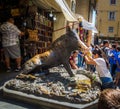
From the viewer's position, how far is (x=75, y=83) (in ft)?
25.2

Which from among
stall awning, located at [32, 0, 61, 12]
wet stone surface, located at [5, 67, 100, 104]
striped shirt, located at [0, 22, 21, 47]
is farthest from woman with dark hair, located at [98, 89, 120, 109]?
stall awning, located at [32, 0, 61, 12]

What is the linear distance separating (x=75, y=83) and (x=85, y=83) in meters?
0.21

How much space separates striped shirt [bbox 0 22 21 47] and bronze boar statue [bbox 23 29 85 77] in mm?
3472

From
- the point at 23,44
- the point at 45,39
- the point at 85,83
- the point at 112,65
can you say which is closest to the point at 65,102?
the point at 85,83

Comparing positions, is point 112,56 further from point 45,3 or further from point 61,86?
point 61,86

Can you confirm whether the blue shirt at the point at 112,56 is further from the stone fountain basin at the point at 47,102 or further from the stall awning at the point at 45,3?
the stone fountain basin at the point at 47,102

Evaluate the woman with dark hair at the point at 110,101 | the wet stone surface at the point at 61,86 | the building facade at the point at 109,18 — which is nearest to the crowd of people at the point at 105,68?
the woman with dark hair at the point at 110,101

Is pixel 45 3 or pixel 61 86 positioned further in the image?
pixel 45 3

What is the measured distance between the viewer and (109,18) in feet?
230

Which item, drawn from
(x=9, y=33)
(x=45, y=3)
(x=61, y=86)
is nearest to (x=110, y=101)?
(x=61, y=86)

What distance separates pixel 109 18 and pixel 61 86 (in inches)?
2492

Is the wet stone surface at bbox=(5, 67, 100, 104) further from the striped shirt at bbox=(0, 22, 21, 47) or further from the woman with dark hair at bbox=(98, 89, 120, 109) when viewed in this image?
the woman with dark hair at bbox=(98, 89, 120, 109)

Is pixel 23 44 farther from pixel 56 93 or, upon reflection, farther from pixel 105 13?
pixel 105 13

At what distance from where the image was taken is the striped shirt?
11.8 meters
